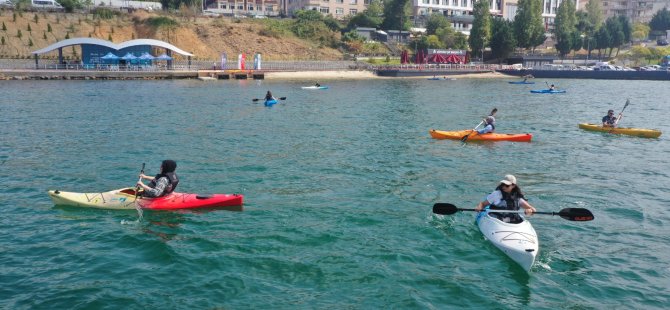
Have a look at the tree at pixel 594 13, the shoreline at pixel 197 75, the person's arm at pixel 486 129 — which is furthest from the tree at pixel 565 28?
the person's arm at pixel 486 129

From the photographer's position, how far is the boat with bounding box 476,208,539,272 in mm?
12906

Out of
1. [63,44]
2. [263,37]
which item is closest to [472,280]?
[63,44]

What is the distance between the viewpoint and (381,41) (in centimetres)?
12306

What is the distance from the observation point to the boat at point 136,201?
17.2 meters

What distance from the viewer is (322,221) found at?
1675cm

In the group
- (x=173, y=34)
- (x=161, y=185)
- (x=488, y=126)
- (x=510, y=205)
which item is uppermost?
(x=173, y=34)

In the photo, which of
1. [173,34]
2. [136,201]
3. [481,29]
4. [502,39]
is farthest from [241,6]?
[136,201]

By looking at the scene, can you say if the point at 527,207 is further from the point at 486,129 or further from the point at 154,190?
the point at 486,129

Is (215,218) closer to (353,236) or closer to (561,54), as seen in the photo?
(353,236)

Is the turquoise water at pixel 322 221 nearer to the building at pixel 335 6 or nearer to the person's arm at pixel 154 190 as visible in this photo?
the person's arm at pixel 154 190

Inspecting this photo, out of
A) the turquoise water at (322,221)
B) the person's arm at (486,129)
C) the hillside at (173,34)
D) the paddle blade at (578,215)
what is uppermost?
the hillside at (173,34)

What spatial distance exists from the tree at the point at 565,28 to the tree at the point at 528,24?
6.57m

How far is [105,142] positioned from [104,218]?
44.7 feet

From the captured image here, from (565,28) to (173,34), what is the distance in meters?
89.1
